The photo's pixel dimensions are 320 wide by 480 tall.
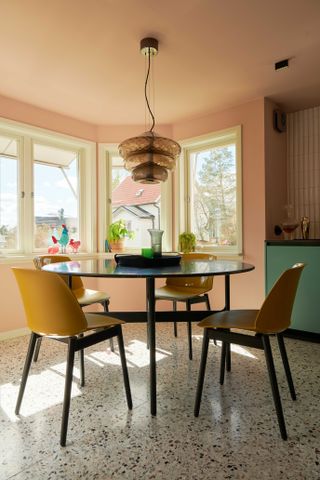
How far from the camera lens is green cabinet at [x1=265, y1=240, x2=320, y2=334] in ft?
9.89

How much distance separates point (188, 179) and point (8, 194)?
2104 millimetres

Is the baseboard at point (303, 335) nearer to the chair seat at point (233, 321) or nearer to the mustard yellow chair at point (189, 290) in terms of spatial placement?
the mustard yellow chair at point (189, 290)

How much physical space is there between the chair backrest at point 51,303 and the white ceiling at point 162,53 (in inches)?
65.8

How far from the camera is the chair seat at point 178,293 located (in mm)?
2697

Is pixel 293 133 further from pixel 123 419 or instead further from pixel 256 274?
pixel 123 419

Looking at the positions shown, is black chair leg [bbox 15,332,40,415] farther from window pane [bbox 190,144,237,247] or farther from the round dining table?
window pane [bbox 190,144,237,247]

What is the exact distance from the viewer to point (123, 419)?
5.83 feet

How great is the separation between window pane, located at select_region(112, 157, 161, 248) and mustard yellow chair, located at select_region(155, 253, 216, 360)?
1.27m

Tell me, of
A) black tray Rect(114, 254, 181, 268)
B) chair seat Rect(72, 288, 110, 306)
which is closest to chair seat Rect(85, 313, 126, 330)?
black tray Rect(114, 254, 181, 268)

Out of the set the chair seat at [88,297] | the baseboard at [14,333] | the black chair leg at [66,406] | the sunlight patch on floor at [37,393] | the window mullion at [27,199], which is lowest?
the sunlight patch on floor at [37,393]

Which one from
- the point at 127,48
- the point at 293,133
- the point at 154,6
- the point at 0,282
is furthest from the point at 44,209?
the point at 293,133

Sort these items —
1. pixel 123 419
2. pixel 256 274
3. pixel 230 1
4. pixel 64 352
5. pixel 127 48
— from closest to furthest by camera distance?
pixel 123 419
pixel 230 1
pixel 127 48
pixel 64 352
pixel 256 274

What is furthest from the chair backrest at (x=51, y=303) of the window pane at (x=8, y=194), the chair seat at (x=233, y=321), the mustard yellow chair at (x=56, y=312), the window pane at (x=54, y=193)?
the window pane at (x=54, y=193)

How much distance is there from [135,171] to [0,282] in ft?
6.62
